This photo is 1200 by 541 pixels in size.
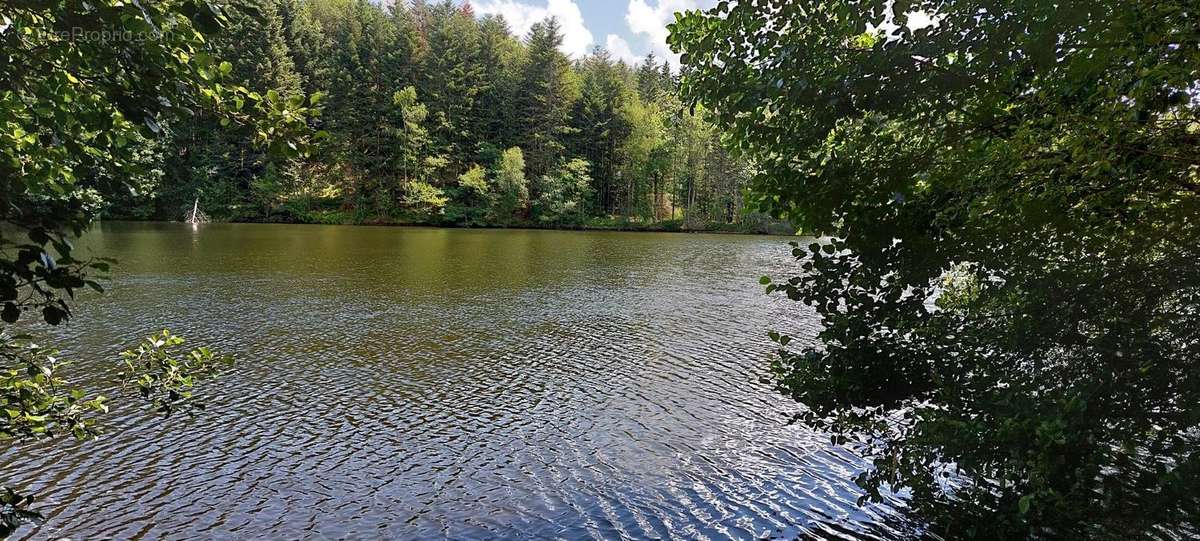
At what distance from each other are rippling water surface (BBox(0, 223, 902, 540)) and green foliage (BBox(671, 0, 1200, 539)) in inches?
102

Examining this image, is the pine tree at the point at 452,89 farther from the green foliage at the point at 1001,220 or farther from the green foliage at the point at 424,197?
the green foliage at the point at 1001,220

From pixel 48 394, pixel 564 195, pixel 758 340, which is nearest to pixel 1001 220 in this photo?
pixel 48 394

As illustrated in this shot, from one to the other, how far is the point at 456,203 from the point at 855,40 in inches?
2718

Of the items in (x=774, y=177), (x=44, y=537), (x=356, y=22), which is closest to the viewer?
(x=774, y=177)

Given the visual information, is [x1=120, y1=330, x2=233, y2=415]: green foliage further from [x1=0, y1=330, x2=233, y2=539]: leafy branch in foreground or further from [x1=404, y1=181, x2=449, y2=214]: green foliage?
[x1=404, y1=181, x2=449, y2=214]: green foliage

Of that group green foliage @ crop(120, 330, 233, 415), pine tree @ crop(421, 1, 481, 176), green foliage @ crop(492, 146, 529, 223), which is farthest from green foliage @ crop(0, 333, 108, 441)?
pine tree @ crop(421, 1, 481, 176)

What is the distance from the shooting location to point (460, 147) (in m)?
74.1

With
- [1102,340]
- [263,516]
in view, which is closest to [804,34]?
[1102,340]

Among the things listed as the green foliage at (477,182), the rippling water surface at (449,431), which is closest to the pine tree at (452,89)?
the green foliage at (477,182)

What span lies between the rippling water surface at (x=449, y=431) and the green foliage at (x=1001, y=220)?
2595 mm

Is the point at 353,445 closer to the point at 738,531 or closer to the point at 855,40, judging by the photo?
the point at 738,531

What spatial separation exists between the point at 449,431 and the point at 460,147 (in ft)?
221

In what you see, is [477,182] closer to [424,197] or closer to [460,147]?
[424,197]

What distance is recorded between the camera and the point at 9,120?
3.29 metres
